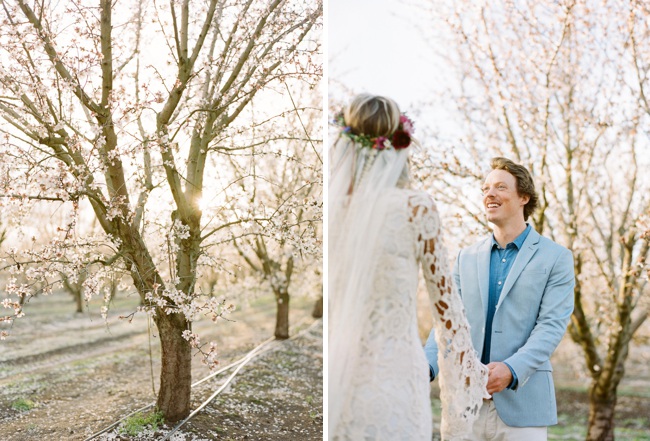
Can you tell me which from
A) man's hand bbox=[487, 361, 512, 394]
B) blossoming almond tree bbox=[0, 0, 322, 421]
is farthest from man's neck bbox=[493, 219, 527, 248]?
blossoming almond tree bbox=[0, 0, 322, 421]

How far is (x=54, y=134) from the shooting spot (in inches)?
89.7

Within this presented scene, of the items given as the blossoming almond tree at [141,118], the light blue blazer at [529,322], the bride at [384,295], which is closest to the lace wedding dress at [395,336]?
the bride at [384,295]

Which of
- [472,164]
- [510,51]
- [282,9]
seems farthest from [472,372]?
[510,51]

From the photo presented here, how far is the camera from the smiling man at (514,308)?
165 centimetres

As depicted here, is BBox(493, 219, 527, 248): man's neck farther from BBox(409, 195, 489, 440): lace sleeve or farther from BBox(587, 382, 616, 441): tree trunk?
BBox(587, 382, 616, 441): tree trunk

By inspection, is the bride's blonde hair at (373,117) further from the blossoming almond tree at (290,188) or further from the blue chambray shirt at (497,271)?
the blossoming almond tree at (290,188)

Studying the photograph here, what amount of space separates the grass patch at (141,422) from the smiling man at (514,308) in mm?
1263

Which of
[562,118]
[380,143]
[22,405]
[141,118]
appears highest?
[562,118]

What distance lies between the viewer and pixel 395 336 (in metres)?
1.38

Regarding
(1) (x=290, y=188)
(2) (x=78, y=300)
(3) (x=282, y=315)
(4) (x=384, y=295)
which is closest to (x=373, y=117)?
(4) (x=384, y=295)

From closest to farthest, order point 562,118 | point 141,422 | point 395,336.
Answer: point 395,336
point 141,422
point 562,118

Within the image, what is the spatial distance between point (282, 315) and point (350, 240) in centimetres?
338

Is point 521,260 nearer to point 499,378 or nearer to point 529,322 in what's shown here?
point 529,322

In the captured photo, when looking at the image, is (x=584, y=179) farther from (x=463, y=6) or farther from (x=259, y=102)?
(x=259, y=102)
